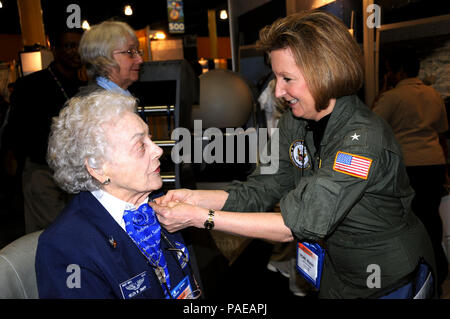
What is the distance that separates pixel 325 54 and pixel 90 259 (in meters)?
1.07

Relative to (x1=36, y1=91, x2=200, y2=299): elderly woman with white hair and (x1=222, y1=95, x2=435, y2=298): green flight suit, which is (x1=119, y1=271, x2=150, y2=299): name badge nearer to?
(x1=36, y1=91, x2=200, y2=299): elderly woman with white hair

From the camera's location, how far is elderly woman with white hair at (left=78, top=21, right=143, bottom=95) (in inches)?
88.4

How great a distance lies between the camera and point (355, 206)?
4.41ft

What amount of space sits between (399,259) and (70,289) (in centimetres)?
117

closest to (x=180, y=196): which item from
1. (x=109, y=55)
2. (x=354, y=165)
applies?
(x=354, y=165)

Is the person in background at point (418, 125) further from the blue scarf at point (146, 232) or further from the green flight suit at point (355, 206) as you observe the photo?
the blue scarf at point (146, 232)

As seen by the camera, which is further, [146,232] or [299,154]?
[299,154]

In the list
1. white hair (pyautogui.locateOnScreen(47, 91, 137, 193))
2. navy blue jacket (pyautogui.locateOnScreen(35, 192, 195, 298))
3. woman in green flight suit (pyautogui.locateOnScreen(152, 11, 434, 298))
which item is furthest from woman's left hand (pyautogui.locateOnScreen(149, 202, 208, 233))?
white hair (pyautogui.locateOnScreen(47, 91, 137, 193))

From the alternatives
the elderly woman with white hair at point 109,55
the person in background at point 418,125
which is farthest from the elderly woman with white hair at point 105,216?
the person in background at point 418,125

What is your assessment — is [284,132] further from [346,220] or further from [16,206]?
[16,206]

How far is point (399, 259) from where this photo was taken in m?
1.37

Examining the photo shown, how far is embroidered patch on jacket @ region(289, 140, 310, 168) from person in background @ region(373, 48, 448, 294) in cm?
139

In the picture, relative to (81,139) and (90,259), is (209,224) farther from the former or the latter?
(81,139)
